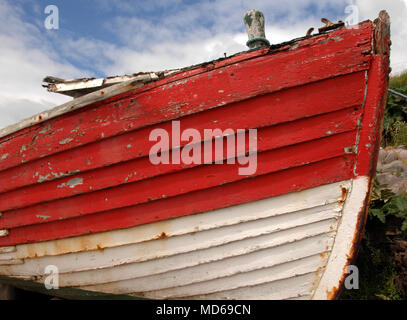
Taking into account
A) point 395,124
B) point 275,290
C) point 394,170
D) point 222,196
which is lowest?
point 275,290

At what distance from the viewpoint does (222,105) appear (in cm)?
A: 177

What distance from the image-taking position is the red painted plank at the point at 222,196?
72.4 inches

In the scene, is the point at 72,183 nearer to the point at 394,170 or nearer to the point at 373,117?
the point at 373,117

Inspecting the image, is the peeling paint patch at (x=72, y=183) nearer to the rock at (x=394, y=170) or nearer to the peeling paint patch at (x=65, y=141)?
the peeling paint patch at (x=65, y=141)

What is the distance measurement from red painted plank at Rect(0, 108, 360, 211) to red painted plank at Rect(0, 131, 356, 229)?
0.05m

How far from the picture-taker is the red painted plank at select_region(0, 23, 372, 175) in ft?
5.44

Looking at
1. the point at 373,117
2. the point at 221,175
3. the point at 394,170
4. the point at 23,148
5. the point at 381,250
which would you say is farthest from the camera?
the point at 394,170

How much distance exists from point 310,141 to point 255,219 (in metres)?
0.64

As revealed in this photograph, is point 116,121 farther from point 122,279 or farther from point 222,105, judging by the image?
point 122,279

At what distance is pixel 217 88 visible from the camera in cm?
176

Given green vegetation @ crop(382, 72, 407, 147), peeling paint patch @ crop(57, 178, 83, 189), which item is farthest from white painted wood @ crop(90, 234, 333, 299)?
green vegetation @ crop(382, 72, 407, 147)

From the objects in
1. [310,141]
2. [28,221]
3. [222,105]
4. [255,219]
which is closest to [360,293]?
[255,219]

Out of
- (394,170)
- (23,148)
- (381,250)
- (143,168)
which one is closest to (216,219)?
(143,168)

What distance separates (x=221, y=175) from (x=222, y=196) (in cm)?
16
